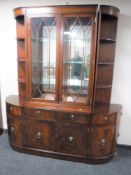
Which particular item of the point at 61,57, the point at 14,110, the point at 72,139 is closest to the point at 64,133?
the point at 72,139

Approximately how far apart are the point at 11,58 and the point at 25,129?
47.7 inches

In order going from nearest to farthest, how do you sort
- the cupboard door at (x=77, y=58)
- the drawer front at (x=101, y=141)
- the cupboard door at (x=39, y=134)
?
the cupboard door at (x=77, y=58) < the drawer front at (x=101, y=141) < the cupboard door at (x=39, y=134)

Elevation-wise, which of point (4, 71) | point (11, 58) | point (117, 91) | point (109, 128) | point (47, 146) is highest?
point (11, 58)

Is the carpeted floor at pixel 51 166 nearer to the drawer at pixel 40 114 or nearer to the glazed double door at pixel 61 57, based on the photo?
the drawer at pixel 40 114

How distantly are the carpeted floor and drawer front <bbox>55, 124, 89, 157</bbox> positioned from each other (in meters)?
0.18

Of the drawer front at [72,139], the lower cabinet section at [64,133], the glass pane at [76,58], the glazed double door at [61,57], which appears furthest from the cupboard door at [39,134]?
the glass pane at [76,58]

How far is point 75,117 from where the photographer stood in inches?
91.4

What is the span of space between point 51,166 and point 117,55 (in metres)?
1.84

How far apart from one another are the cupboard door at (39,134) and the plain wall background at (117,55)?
0.80 m

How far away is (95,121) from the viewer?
2.29 m

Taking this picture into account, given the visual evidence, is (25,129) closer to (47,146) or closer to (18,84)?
(47,146)

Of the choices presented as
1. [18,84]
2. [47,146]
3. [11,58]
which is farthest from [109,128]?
[11,58]

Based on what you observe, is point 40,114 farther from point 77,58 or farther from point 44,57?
point 77,58

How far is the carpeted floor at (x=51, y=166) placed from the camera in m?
2.26
